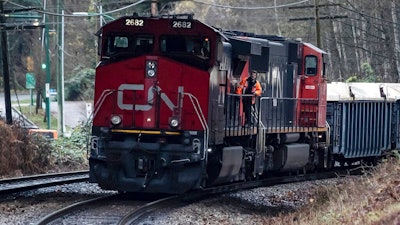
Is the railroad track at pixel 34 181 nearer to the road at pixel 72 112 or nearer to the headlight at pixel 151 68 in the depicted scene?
the headlight at pixel 151 68

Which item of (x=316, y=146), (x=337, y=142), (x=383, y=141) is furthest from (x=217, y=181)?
(x=383, y=141)

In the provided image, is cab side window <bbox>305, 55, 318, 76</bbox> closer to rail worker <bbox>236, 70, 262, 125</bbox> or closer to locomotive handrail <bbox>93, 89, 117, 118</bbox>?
rail worker <bbox>236, 70, 262, 125</bbox>

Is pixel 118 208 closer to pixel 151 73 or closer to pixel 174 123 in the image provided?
pixel 174 123

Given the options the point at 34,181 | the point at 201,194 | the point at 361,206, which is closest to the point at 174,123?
the point at 201,194

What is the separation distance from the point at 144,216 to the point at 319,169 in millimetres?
10542

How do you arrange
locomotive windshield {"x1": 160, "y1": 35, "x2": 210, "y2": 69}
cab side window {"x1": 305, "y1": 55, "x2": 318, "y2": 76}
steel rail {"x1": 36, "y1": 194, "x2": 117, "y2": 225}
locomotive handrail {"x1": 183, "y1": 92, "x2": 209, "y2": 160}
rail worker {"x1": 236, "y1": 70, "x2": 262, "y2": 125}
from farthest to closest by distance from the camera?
cab side window {"x1": 305, "y1": 55, "x2": 318, "y2": 76}, rail worker {"x1": 236, "y1": 70, "x2": 262, "y2": 125}, locomotive windshield {"x1": 160, "y1": 35, "x2": 210, "y2": 69}, locomotive handrail {"x1": 183, "y1": 92, "x2": 209, "y2": 160}, steel rail {"x1": 36, "y1": 194, "x2": 117, "y2": 225}

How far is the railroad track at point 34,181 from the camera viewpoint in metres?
15.9

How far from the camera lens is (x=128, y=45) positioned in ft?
49.5

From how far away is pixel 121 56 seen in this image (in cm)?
1498

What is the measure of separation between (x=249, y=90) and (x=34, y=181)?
5556mm

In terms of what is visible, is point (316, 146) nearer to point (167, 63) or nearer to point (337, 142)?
point (337, 142)

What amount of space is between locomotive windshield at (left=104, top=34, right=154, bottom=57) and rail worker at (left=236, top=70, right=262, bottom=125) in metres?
2.57

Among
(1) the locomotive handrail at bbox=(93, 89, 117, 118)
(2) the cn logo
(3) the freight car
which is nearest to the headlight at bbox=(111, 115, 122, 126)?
(3) the freight car

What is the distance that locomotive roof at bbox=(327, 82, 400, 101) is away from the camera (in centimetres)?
2352
